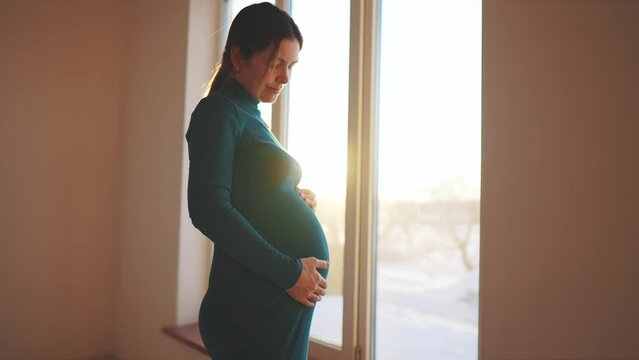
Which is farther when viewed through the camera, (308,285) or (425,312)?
(425,312)

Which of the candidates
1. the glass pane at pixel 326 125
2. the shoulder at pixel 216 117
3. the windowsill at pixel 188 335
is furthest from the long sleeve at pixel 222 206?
the windowsill at pixel 188 335

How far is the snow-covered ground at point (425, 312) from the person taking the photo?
1.22 metres

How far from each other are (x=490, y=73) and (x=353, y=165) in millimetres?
561

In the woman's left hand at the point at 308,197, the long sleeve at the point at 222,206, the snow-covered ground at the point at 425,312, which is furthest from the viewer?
the snow-covered ground at the point at 425,312

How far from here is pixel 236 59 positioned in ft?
2.78

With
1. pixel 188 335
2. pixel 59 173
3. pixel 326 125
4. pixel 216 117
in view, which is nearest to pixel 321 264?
pixel 216 117

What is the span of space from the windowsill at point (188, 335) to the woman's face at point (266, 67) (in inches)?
46.9

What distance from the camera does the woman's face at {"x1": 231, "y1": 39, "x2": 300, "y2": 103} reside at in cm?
83

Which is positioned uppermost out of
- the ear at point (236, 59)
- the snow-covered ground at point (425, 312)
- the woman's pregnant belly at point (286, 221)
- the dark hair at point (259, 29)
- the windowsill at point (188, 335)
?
the dark hair at point (259, 29)

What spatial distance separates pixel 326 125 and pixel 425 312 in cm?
72

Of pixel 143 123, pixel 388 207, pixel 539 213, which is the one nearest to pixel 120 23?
pixel 143 123

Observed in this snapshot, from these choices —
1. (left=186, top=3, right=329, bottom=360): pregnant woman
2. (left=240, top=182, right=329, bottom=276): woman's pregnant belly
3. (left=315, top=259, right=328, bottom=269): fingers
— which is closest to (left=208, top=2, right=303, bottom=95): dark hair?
(left=186, top=3, right=329, bottom=360): pregnant woman

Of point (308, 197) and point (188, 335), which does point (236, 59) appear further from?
point (188, 335)

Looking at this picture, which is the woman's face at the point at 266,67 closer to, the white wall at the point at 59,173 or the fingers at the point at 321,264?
the fingers at the point at 321,264
